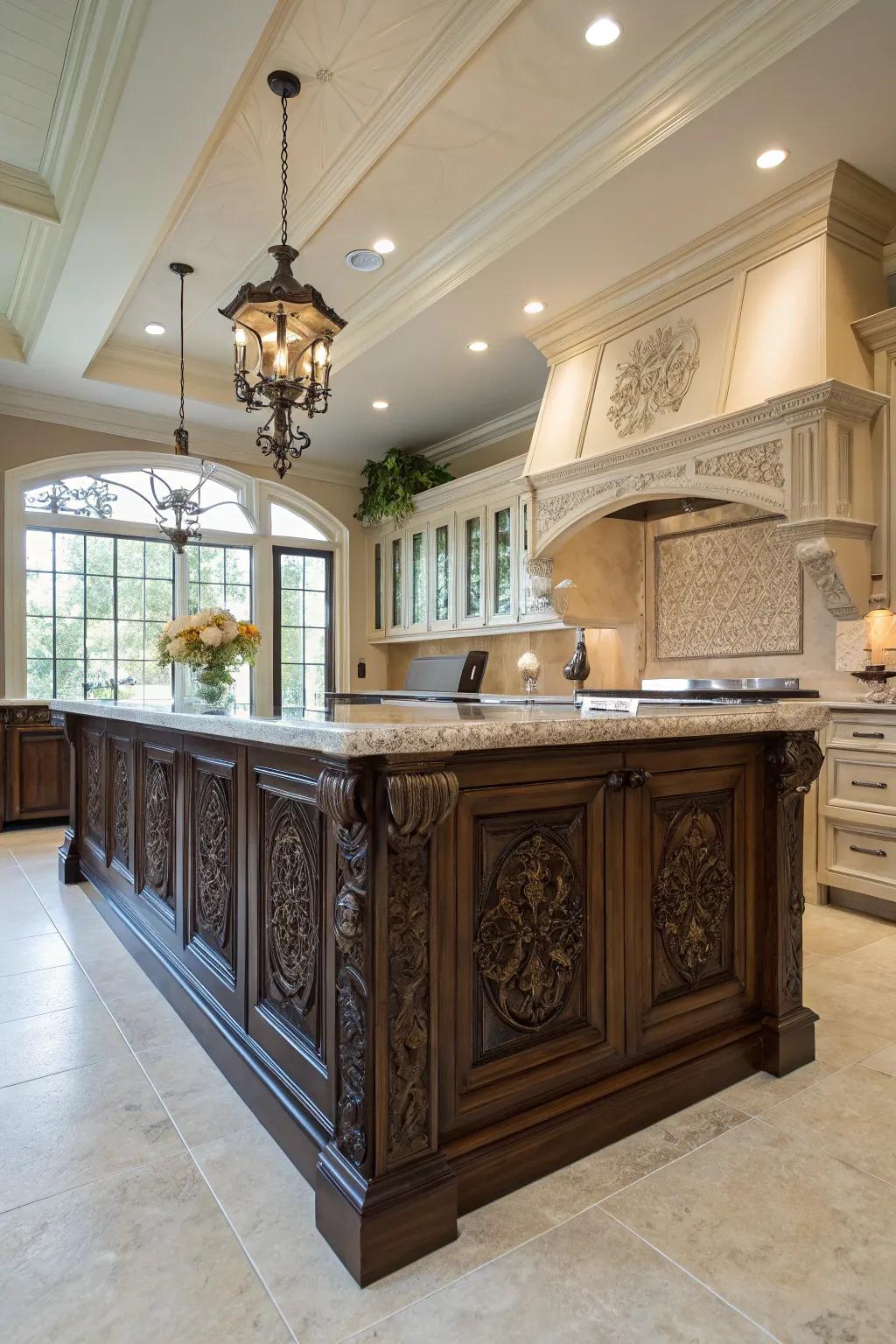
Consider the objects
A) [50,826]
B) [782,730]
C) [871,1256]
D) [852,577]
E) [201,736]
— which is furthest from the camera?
[50,826]

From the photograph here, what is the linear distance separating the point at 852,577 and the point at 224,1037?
123 inches

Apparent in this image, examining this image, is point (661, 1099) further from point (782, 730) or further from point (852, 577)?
point (852, 577)

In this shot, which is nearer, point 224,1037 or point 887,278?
point 224,1037

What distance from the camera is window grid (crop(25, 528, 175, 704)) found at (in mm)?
5672

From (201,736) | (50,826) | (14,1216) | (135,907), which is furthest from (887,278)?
(50,826)

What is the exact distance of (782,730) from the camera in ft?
6.14

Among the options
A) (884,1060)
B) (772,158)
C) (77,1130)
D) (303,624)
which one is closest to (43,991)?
(77,1130)

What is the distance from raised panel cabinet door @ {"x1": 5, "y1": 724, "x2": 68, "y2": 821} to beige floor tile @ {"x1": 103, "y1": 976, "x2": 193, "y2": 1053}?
3346 mm

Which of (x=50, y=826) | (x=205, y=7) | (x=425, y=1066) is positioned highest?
(x=205, y=7)

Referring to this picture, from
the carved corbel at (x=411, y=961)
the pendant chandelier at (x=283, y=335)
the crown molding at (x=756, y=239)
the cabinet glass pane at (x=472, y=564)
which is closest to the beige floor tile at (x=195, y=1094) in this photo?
the carved corbel at (x=411, y=961)

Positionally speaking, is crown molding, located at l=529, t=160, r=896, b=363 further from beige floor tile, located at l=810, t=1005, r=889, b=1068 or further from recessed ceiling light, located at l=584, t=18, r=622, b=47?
beige floor tile, located at l=810, t=1005, r=889, b=1068

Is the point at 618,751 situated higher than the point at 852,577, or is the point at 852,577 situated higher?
the point at 852,577

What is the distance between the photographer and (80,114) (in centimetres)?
305

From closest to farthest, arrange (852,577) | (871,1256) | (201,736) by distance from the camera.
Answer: (871,1256) → (201,736) → (852,577)
